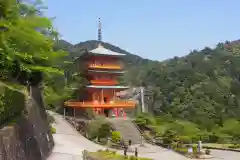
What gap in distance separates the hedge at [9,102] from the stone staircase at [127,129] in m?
19.3

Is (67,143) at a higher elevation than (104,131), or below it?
higher

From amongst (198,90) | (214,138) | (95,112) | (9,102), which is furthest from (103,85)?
(198,90)

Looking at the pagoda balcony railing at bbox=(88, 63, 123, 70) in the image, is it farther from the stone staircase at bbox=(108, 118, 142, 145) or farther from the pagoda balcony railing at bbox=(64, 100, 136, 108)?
the stone staircase at bbox=(108, 118, 142, 145)

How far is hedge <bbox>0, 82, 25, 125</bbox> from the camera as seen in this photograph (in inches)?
410

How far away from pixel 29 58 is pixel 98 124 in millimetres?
18665

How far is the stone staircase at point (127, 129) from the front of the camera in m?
31.4

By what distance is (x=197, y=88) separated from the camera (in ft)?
208

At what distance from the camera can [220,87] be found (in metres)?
61.4

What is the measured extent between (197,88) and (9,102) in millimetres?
55256

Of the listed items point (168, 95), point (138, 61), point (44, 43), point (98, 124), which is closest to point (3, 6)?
point (44, 43)

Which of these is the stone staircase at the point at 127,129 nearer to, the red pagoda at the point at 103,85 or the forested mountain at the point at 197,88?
the red pagoda at the point at 103,85

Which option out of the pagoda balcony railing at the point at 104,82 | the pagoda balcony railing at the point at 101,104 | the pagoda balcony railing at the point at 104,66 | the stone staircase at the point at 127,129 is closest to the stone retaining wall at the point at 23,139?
the stone staircase at the point at 127,129

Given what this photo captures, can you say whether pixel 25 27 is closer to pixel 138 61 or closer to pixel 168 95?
pixel 168 95

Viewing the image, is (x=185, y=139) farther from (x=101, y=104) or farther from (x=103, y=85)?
(x=103, y=85)
